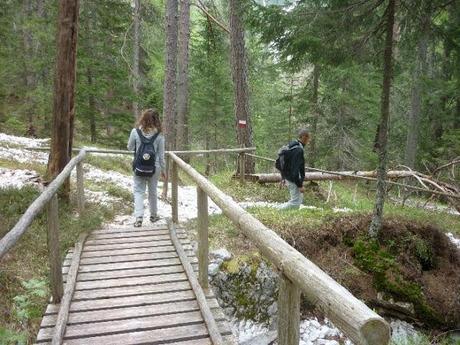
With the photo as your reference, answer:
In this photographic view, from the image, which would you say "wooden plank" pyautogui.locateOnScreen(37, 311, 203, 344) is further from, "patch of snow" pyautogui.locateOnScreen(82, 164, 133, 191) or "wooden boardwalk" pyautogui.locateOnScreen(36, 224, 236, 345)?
"patch of snow" pyautogui.locateOnScreen(82, 164, 133, 191)

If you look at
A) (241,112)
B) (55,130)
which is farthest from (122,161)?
(55,130)

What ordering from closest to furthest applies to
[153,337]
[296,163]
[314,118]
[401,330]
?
[153,337] → [401,330] → [296,163] → [314,118]

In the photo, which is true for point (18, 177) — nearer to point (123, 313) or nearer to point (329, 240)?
point (123, 313)

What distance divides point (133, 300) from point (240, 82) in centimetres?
977

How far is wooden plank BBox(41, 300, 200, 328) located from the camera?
4.37 meters

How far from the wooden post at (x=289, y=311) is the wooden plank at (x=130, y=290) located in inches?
124

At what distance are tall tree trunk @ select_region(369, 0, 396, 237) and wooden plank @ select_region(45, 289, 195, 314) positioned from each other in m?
4.34

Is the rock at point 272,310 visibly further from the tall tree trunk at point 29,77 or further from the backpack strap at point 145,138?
the tall tree trunk at point 29,77

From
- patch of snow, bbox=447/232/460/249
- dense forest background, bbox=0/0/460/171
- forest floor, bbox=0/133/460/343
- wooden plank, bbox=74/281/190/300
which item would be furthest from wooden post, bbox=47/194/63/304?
dense forest background, bbox=0/0/460/171

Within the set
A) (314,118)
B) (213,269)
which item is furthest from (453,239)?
(314,118)

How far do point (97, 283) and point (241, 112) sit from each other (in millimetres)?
9293

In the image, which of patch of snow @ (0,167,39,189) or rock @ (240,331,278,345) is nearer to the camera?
rock @ (240,331,278,345)

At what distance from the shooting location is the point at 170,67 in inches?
601

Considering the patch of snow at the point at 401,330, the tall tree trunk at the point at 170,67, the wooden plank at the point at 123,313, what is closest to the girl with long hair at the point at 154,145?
the wooden plank at the point at 123,313
